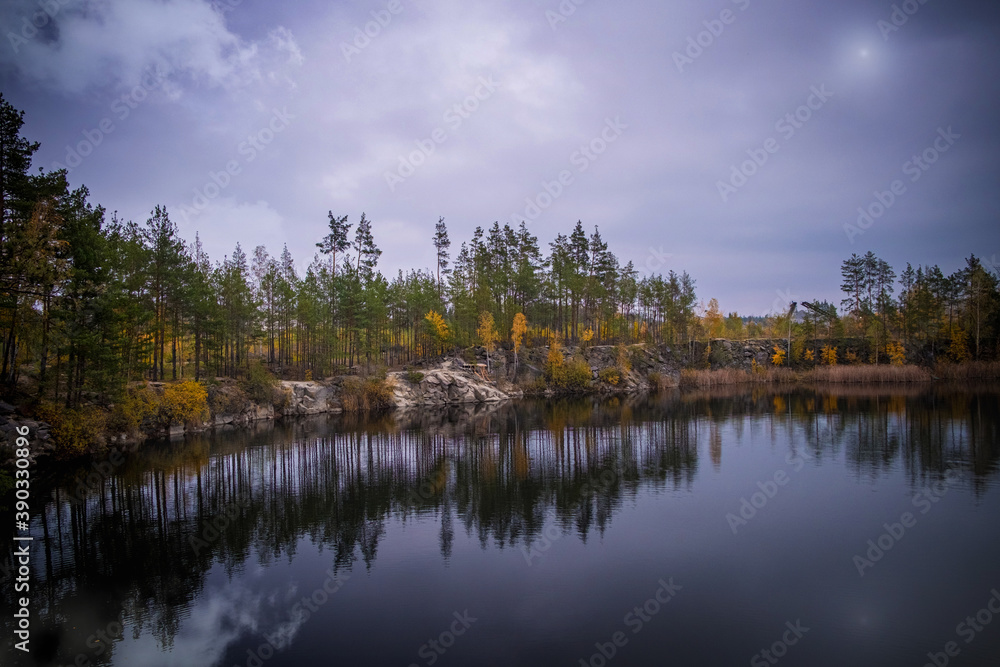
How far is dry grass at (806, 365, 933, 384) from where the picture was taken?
72.9m

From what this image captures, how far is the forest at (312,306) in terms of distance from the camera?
2725 centimetres

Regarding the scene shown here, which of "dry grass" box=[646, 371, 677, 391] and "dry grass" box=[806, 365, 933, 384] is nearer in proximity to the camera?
"dry grass" box=[806, 365, 933, 384]

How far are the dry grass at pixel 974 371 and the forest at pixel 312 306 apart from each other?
249 inches

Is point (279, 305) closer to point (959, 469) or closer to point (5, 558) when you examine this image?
point (5, 558)

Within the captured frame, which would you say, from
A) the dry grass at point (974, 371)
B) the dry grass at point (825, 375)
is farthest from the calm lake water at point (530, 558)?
the dry grass at point (974, 371)

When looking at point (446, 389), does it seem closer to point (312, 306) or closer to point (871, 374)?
point (312, 306)

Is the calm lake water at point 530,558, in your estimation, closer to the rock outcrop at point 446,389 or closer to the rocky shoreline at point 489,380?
the rocky shoreline at point 489,380

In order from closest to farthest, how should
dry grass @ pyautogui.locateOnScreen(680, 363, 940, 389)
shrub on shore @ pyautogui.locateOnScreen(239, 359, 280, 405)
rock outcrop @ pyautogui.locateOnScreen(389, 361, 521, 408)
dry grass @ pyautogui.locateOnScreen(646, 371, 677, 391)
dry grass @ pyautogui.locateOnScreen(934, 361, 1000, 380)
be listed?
shrub on shore @ pyautogui.locateOnScreen(239, 359, 280, 405)
rock outcrop @ pyautogui.locateOnScreen(389, 361, 521, 408)
dry grass @ pyautogui.locateOnScreen(934, 361, 1000, 380)
dry grass @ pyautogui.locateOnScreen(680, 363, 940, 389)
dry grass @ pyautogui.locateOnScreen(646, 371, 677, 391)

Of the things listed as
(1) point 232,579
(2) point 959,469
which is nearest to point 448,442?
(1) point 232,579

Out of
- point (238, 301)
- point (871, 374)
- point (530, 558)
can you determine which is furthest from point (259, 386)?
point (871, 374)

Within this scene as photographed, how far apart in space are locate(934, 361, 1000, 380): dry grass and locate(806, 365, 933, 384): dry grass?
253 centimetres

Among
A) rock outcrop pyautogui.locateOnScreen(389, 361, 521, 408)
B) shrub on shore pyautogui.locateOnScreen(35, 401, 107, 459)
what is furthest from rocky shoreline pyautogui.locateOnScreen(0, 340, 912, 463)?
shrub on shore pyautogui.locateOnScreen(35, 401, 107, 459)

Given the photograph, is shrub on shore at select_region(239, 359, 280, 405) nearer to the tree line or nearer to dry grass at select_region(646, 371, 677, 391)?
the tree line

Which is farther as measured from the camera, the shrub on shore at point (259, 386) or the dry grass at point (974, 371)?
the dry grass at point (974, 371)
